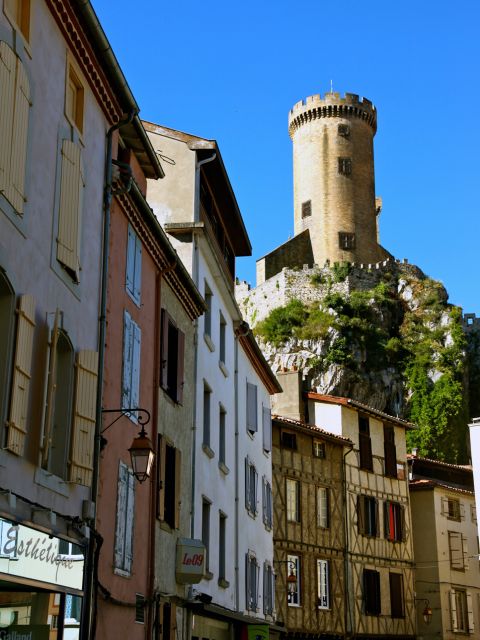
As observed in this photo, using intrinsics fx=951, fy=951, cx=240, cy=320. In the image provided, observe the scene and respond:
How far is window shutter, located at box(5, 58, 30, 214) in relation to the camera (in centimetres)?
850

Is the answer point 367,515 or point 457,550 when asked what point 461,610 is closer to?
point 457,550

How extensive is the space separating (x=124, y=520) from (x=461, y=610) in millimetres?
25221

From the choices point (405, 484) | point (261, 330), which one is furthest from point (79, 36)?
point (261, 330)

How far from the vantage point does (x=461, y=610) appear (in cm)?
3419

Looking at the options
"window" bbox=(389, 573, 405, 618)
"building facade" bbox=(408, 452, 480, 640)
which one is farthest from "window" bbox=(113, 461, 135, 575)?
"building facade" bbox=(408, 452, 480, 640)

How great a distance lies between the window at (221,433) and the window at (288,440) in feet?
29.7

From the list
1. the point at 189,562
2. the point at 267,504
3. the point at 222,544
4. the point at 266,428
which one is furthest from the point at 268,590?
the point at 189,562

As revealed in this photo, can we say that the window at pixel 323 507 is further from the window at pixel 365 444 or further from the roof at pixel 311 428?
the window at pixel 365 444

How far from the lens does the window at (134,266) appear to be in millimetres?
13234

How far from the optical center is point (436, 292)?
198 feet

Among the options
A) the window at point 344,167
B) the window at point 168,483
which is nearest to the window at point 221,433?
the window at point 168,483

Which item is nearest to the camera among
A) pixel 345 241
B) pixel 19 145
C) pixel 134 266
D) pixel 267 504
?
pixel 19 145

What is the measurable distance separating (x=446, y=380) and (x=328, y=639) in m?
29.4

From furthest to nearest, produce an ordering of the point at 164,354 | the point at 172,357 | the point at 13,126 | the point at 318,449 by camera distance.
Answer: the point at 318,449 → the point at 172,357 → the point at 164,354 → the point at 13,126
